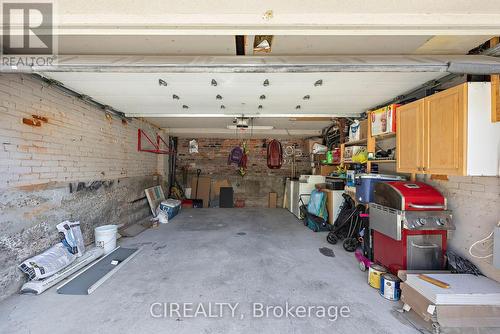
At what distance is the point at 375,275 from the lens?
91.2 inches

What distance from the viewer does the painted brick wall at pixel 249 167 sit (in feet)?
24.5

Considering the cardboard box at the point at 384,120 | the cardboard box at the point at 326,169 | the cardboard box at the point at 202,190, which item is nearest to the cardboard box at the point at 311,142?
the cardboard box at the point at 326,169

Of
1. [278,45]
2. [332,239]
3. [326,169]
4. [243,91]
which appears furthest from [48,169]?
[326,169]

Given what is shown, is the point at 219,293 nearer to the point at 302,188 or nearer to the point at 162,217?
the point at 162,217

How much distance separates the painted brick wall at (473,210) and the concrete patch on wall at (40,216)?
4.70 meters

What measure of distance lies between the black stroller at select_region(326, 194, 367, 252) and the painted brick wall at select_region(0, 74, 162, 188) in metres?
4.20

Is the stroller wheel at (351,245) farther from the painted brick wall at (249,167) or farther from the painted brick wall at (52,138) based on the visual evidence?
the painted brick wall at (52,138)

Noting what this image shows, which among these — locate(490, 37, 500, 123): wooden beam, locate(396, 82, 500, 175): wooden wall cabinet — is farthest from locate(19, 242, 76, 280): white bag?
locate(490, 37, 500, 123): wooden beam

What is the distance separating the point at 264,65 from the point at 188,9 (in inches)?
27.9

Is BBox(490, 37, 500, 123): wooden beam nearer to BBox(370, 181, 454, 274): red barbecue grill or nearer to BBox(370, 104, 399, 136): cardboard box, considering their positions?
BBox(370, 181, 454, 274): red barbecue grill

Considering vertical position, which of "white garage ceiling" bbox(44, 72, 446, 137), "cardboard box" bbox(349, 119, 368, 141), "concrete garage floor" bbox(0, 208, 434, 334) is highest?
"white garage ceiling" bbox(44, 72, 446, 137)

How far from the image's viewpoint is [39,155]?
2.53 metres

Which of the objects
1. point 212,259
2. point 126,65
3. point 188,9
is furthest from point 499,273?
Answer: point 126,65

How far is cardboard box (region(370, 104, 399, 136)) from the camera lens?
2.90 meters
